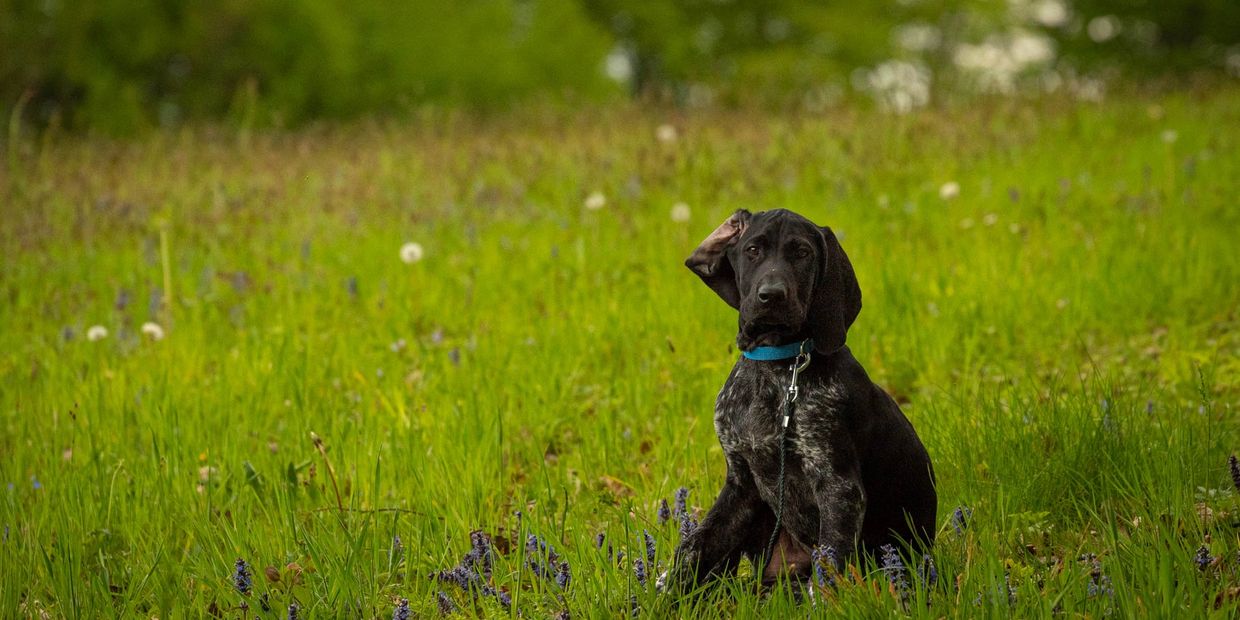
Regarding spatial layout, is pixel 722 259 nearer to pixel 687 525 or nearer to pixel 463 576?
pixel 687 525

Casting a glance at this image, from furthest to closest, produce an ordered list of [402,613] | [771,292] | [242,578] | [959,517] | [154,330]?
[154,330] < [959,517] < [242,578] < [402,613] < [771,292]

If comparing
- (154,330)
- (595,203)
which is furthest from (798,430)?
(595,203)

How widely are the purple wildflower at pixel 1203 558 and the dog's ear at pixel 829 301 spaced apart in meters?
1.08

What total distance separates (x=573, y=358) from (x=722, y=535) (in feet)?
8.59

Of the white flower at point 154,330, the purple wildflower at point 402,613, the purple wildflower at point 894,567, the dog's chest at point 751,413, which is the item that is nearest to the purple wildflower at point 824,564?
the purple wildflower at point 894,567

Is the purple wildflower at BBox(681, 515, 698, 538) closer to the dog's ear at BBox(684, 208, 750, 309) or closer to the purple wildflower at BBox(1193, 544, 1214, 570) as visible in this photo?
the dog's ear at BBox(684, 208, 750, 309)

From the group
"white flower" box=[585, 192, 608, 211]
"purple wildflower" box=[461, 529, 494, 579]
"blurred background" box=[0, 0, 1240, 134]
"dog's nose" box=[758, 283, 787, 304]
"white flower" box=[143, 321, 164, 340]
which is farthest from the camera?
"blurred background" box=[0, 0, 1240, 134]

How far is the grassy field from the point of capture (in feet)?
11.1

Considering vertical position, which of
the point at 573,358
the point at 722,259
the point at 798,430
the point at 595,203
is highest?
the point at 595,203

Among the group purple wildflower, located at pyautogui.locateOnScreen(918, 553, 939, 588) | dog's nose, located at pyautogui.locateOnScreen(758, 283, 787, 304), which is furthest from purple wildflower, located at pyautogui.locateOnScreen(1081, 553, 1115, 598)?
dog's nose, located at pyautogui.locateOnScreen(758, 283, 787, 304)

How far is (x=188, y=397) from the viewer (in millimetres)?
5531

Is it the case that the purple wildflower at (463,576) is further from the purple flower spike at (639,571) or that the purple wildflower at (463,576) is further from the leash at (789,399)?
the leash at (789,399)

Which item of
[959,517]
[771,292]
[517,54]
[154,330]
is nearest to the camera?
[771,292]

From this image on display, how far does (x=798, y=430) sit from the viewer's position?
9.92 feet
